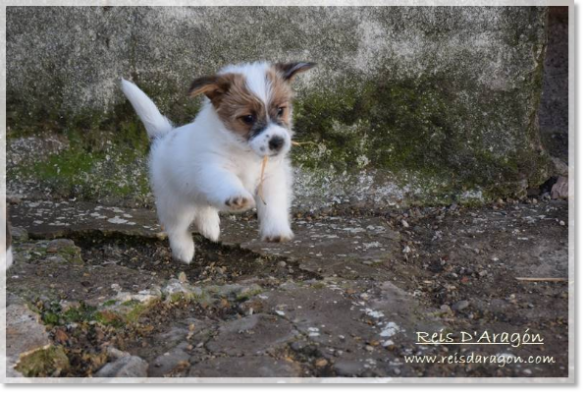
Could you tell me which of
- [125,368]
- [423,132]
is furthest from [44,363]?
[423,132]

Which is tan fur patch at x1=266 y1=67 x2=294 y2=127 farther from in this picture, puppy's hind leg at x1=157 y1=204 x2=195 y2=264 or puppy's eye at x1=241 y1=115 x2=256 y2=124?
puppy's hind leg at x1=157 y1=204 x2=195 y2=264

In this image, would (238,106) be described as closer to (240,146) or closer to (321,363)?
(240,146)

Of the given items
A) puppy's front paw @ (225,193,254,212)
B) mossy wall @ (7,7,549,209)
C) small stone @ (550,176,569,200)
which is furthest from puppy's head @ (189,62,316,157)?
small stone @ (550,176,569,200)

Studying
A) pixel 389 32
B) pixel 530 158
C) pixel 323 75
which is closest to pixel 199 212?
pixel 323 75

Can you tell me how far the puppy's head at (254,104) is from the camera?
4.18 meters

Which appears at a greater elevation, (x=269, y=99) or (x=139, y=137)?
(x=269, y=99)

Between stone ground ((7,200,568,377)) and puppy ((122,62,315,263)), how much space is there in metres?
0.48

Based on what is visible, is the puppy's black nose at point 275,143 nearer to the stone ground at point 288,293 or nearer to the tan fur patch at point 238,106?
the tan fur patch at point 238,106

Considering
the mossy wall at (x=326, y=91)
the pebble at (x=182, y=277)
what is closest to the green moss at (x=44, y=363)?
the pebble at (x=182, y=277)

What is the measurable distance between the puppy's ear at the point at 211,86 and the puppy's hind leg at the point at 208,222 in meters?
0.85

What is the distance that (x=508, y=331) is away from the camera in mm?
3773

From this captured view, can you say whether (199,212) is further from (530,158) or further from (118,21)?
(530,158)

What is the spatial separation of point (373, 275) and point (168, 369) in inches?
60.8

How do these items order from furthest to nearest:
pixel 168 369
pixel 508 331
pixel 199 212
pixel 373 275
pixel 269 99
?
pixel 199 212 < pixel 373 275 < pixel 269 99 < pixel 508 331 < pixel 168 369
